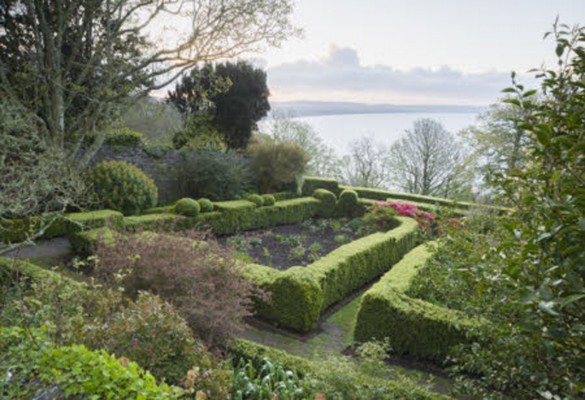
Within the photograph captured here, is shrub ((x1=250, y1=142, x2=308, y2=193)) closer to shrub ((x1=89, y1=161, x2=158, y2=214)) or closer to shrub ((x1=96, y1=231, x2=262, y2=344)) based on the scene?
shrub ((x1=89, y1=161, x2=158, y2=214))

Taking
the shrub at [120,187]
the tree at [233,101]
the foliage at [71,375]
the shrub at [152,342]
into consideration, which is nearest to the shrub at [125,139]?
the shrub at [120,187]

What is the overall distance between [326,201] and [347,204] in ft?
2.76

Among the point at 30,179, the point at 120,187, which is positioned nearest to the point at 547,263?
the point at 30,179

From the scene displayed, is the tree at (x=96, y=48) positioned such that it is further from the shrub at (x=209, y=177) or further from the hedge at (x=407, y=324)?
the hedge at (x=407, y=324)

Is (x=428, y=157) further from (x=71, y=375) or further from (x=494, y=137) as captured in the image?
(x=71, y=375)

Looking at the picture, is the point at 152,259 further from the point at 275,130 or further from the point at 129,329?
the point at 275,130

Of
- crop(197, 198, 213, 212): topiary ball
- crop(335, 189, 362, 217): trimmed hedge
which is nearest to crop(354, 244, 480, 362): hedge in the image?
crop(197, 198, 213, 212): topiary ball

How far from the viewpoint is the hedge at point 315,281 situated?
632cm

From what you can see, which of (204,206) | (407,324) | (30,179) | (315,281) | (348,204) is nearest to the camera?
(407,324)

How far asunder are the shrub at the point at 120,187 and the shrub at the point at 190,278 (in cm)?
572

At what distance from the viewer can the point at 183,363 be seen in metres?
3.54

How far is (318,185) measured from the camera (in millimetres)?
17109

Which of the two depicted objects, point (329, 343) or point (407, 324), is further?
point (329, 343)

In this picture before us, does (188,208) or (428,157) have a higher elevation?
(428,157)
